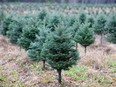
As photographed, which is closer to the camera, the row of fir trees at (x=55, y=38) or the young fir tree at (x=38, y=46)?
the row of fir trees at (x=55, y=38)

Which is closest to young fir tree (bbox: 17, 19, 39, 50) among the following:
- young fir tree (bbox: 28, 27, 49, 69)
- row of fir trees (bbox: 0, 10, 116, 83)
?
row of fir trees (bbox: 0, 10, 116, 83)

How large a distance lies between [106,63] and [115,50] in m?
5.72

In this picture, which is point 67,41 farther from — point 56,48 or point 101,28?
point 101,28

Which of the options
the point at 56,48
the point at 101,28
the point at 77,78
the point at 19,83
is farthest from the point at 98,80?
the point at 101,28

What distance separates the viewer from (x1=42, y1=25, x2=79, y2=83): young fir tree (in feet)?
27.3

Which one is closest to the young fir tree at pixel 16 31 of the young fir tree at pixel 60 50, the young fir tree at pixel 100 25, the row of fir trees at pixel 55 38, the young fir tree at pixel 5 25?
the row of fir trees at pixel 55 38

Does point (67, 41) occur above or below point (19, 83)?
above

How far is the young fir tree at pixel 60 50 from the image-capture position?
833cm

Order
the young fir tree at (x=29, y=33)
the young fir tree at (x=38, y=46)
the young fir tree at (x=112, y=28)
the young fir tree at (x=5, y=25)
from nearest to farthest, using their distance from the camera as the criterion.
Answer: the young fir tree at (x=38, y=46), the young fir tree at (x=29, y=33), the young fir tree at (x=112, y=28), the young fir tree at (x=5, y=25)

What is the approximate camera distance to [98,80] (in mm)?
9305

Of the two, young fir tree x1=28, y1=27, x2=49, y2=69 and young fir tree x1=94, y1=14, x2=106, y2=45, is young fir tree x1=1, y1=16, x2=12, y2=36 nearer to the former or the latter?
young fir tree x1=94, y1=14, x2=106, y2=45

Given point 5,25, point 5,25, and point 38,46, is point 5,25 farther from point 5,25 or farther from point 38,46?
point 38,46

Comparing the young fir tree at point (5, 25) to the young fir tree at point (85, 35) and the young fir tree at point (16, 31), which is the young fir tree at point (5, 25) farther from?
the young fir tree at point (85, 35)

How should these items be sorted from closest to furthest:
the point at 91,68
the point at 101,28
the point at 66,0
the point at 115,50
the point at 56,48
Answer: the point at 56,48
the point at 91,68
the point at 115,50
the point at 101,28
the point at 66,0
